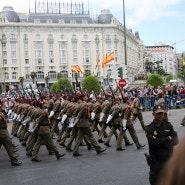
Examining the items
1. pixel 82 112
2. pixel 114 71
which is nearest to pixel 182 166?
pixel 82 112

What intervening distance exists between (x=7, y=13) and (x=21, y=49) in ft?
34.9

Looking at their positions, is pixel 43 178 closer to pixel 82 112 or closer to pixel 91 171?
pixel 91 171

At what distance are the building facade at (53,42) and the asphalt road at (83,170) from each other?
84.0 meters

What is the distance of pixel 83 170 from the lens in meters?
8.62

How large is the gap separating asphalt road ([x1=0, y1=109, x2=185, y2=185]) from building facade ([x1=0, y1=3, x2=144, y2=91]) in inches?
3309

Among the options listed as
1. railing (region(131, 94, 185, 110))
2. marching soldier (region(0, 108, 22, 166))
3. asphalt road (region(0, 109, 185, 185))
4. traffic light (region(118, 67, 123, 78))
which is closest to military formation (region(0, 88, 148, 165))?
marching soldier (region(0, 108, 22, 166))

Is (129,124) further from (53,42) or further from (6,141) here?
(53,42)

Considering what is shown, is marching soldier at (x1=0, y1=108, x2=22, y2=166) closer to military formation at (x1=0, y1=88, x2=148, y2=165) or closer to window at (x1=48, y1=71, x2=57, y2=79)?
military formation at (x1=0, y1=88, x2=148, y2=165)

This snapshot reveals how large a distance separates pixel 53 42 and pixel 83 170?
94.8 metres

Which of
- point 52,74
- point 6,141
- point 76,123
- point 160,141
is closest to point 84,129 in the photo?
point 76,123

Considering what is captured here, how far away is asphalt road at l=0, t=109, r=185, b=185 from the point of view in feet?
24.6

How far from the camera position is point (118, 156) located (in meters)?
10.3

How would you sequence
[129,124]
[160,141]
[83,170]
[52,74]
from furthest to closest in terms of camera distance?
[52,74], [129,124], [83,170], [160,141]

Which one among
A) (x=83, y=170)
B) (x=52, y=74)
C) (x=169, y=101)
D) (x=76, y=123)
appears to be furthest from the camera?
(x=52, y=74)
